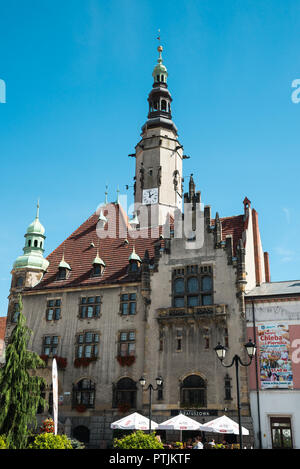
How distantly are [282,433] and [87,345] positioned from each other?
16987mm

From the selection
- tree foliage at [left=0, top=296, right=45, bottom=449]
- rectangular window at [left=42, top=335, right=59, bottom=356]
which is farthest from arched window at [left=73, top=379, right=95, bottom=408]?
tree foliage at [left=0, top=296, right=45, bottom=449]

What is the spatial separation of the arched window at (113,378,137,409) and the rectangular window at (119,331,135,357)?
209cm

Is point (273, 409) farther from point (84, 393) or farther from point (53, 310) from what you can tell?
point (53, 310)

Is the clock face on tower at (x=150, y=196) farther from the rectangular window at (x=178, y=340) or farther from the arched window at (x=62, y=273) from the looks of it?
the rectangular window at (x=178, y=340)

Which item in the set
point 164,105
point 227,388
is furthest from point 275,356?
point 164,105

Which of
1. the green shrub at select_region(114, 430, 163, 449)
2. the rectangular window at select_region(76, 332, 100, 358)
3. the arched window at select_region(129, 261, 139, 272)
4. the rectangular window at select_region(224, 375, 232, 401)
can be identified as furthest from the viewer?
the arched window at select_region(129, 261, 139, 272)

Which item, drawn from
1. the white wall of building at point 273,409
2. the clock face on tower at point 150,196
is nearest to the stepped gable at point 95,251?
the clock face on tower at point 150,196

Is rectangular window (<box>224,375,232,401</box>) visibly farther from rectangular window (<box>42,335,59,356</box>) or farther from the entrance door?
rectangular window (<box>42,335,59,356</box>)

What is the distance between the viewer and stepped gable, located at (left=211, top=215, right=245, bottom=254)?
4231 cm

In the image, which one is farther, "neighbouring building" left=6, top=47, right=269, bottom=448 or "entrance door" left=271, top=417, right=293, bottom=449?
"neighbouring building" left=6, top=47, right=269, bottom=448

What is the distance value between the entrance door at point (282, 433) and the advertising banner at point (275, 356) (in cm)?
234

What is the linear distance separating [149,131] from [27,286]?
23.5m

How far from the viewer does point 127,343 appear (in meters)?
40.3

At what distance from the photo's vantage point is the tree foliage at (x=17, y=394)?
2517cm
